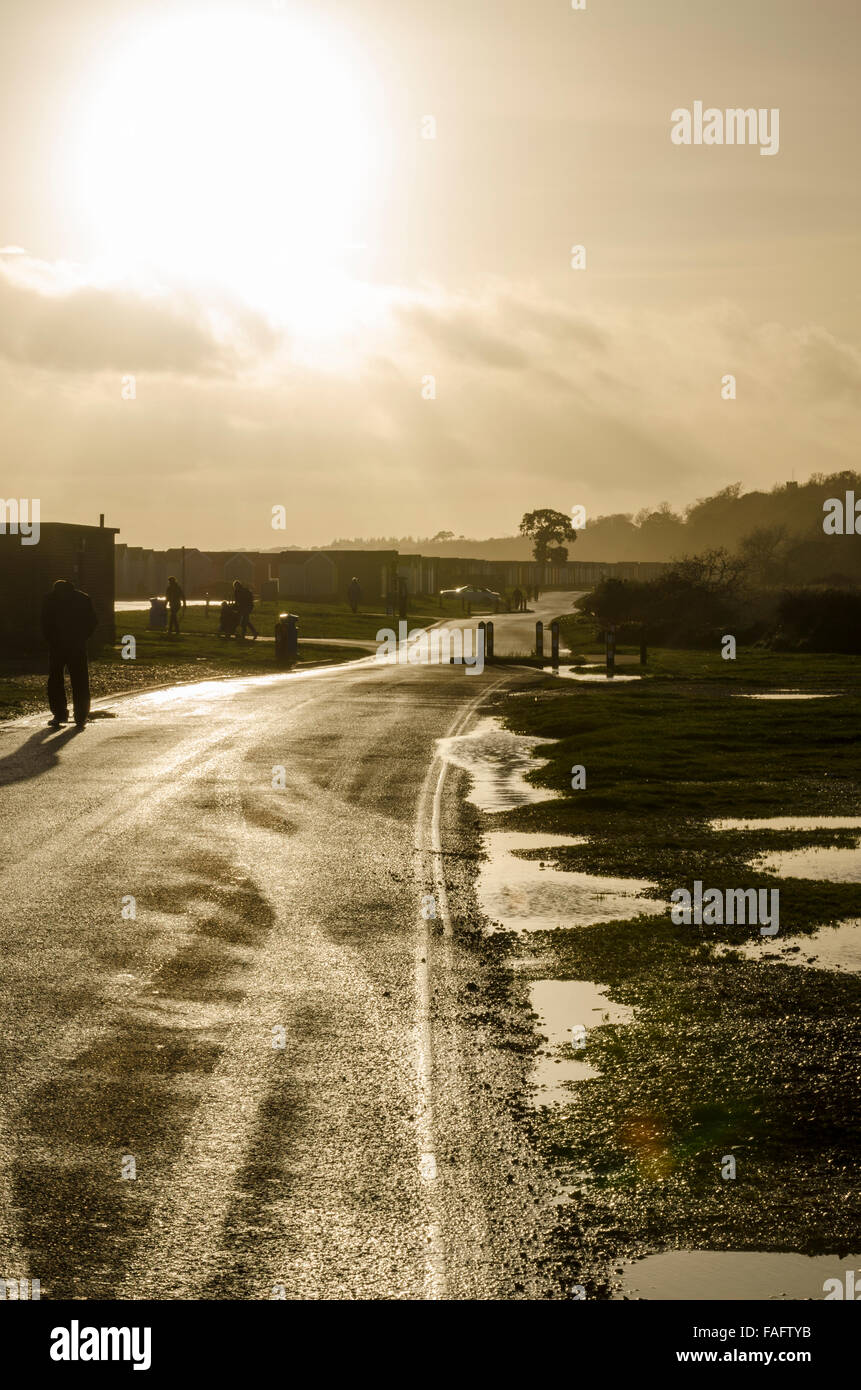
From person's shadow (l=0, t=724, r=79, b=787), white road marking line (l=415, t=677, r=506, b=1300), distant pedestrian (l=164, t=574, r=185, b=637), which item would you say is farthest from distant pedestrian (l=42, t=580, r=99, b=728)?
distant pedestrian (l=164, t=574, r=185, b=637)

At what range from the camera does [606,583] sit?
60156mm

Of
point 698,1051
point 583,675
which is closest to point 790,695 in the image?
point 583,675

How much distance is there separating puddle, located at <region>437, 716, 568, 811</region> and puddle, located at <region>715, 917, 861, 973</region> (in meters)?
4.03

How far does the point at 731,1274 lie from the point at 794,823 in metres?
9.74

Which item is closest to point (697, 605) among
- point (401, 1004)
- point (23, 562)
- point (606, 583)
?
point (606, 583)

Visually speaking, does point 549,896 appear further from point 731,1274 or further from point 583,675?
point 583,675

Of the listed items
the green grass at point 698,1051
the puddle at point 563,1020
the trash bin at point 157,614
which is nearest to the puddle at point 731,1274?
the green grass at point 698,1051

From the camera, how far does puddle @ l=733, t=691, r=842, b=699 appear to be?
28375mm

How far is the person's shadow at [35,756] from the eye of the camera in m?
16.4

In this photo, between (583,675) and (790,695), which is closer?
(790,695)

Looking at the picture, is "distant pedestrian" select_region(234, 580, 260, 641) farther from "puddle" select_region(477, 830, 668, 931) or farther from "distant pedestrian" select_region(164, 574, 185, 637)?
"puddle" select_region(477, 830, 668, 931)

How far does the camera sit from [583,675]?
116 ft

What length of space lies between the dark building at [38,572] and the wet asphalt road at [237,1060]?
26345mm

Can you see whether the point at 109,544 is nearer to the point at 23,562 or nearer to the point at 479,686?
the point at 23,562
